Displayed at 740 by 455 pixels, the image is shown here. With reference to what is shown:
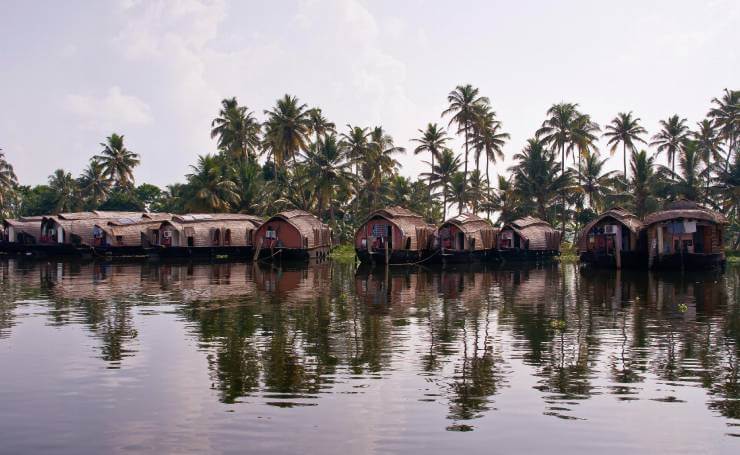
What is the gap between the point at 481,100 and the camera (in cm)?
6631

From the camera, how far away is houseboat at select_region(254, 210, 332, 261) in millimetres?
51138

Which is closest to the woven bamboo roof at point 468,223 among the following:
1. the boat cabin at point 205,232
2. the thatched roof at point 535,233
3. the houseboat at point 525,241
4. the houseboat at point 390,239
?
the houseboat at point 525,241

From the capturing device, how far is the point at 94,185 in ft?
260

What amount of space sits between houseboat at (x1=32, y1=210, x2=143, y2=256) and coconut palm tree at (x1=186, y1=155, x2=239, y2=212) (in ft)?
17.6

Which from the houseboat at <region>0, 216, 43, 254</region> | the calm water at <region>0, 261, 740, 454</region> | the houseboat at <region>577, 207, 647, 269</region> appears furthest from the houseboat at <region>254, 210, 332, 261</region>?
the calm water at <region>0, 261, 740, 454</region>

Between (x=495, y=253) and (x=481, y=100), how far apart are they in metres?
19.6

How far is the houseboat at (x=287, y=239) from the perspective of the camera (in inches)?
2013

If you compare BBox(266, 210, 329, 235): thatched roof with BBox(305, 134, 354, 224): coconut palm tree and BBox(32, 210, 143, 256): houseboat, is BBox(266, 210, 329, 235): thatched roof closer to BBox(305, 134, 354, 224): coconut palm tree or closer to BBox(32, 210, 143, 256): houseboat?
BBox(305, 134, 354, 224): coconut palm tree

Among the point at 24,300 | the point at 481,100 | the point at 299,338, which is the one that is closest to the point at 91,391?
the point at 299,338

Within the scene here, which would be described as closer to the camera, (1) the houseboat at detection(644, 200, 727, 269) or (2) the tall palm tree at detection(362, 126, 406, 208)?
(1) the houseboat at detection(644, 200, 727, 269)

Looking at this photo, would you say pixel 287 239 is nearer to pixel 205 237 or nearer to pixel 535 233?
pixel 205 237

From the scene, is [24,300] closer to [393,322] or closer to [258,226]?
[393,322]

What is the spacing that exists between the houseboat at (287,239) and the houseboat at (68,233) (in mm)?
14024

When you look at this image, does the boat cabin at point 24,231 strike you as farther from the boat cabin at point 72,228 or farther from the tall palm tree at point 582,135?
the tall palm tree at point 582,135
